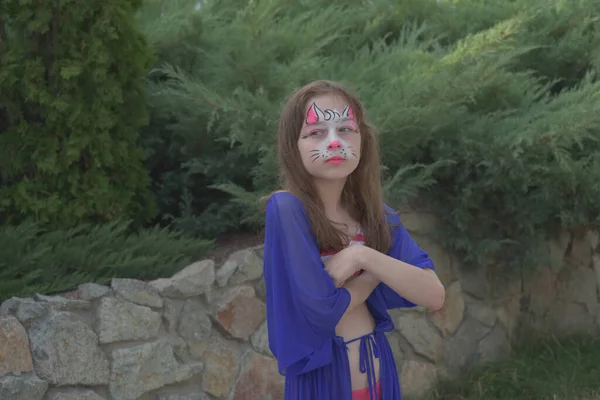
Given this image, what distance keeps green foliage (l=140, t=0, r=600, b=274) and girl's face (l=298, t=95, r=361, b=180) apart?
1.60 meters

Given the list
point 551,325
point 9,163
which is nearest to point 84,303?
point 9,163

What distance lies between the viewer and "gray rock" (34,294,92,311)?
2990 mm

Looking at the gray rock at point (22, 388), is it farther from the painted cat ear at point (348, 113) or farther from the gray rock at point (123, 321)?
the painted cat ear at point (348, 113)

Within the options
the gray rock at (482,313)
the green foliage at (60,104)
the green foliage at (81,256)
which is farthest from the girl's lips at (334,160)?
the gray rock at (482,313)

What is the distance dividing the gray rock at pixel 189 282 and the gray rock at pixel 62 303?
0.33 meters

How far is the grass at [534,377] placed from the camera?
4.19 meters

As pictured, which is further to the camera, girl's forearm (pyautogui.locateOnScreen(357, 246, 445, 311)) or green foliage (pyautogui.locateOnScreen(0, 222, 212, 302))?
green foliage (pyautogui.locateOnScreen(0, 222, 212, 302))

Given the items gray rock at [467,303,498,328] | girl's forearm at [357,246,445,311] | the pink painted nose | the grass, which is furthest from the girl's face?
gray rock at [467,303,498,328]

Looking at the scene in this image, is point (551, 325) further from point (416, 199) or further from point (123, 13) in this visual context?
point (123, 13)

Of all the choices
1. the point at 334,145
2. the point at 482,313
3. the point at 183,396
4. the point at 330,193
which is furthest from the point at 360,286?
the point at 482,313

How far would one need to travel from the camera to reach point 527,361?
4.57m

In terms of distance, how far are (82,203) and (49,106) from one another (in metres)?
0.47

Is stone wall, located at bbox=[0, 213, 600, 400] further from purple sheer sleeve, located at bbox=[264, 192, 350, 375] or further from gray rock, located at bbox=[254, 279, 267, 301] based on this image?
purple sheer sleeve, located at bbox=[264, 192, 350, 375]

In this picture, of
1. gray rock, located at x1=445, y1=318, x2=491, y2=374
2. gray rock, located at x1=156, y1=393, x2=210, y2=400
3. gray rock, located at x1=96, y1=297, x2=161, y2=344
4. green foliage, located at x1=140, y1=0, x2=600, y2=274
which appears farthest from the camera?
gray rock, located at x1=445, y1=318, x2=491, y2=374
